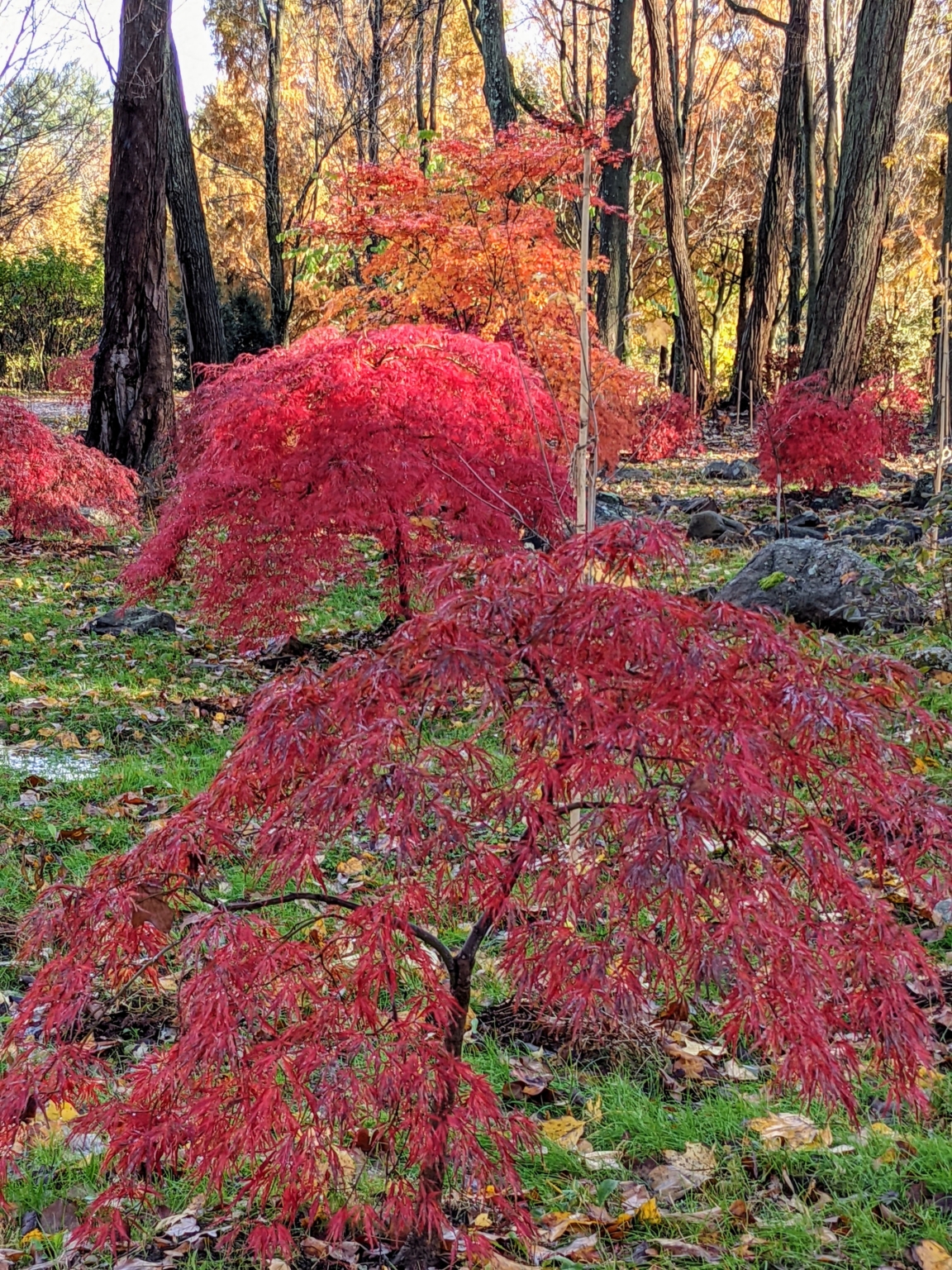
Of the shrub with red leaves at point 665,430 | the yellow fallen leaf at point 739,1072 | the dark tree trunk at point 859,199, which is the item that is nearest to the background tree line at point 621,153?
the dark tree trunk at point 859,199

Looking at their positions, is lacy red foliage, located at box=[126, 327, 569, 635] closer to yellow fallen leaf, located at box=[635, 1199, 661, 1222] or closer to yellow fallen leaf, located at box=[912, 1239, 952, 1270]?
yellow fallen leaf, located at box=[635, 1199, 661, 1222]

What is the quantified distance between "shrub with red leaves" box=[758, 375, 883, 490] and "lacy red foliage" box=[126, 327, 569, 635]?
4369 millimetres

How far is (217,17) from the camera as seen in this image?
2388 centimetres

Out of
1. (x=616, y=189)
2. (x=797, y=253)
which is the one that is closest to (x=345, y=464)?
(x=616, y=189)

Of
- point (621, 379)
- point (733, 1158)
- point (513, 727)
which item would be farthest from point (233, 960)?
point (621, 379)

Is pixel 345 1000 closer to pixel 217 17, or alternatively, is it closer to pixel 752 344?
pixel 752 344

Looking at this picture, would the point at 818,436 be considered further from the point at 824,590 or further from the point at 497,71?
the point at 497,71

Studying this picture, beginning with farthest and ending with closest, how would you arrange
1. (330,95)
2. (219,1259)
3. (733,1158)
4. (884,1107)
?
(330,95) < (884,1107) < (733,1158) < (219,1259)

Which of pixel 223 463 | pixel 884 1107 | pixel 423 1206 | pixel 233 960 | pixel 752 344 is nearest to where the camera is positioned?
pixel 233 960

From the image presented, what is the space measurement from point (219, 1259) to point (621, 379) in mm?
8310

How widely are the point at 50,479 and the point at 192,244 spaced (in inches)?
165

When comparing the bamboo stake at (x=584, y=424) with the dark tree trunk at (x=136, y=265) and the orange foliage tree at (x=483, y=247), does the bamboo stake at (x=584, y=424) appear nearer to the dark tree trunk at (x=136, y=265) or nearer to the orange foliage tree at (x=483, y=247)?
the orange foliage tree at (x=483, y=247)

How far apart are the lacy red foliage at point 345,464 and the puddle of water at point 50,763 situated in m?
0.90

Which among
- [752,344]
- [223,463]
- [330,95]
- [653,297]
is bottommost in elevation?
[223,463]
